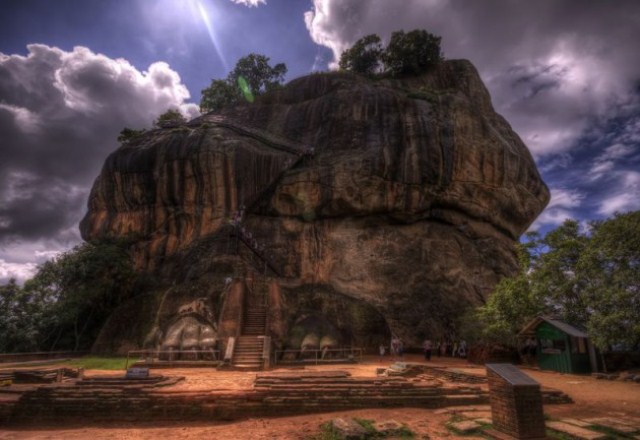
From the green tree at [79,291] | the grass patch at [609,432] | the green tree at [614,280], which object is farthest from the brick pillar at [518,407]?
the green tree at [79,291]

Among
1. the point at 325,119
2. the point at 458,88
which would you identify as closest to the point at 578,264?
the point at 325,119

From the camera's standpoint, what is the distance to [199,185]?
2906cm

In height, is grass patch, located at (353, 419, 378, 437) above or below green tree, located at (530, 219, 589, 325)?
below

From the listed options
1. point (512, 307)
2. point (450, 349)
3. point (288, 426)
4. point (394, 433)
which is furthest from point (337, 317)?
point (394, 433)

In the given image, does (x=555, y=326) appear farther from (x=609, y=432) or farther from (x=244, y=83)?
(x=244, y=83)

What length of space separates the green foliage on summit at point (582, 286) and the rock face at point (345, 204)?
7320mm

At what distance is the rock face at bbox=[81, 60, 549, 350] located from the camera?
2731 cm

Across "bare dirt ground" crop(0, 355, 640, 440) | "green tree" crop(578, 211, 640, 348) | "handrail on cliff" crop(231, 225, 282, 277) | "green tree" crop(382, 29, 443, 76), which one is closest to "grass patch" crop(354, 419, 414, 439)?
"bare dirt ground" crop(0, 355, 640, 440)

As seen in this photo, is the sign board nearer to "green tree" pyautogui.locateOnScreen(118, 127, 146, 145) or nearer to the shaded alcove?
the shaded alcove

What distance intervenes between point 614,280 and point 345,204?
1753 centimetres

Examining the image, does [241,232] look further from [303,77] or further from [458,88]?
[458,88]

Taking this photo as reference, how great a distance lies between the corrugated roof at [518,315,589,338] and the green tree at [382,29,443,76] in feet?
93.4

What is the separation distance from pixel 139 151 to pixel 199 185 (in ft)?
18.8

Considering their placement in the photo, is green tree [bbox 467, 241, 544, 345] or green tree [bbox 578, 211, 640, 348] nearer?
green tree [bbox 578, 211, 640, 348]
